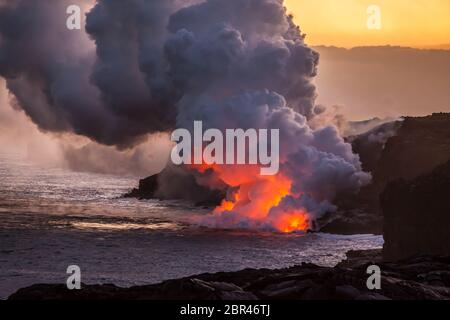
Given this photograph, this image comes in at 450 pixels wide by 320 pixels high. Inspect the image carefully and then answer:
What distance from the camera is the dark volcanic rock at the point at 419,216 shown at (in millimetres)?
110250

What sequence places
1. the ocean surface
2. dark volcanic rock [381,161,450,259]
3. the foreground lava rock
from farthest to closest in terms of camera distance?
the ocean surface < dark volcanic rock [381,161,450,259] < the foreground lava rock

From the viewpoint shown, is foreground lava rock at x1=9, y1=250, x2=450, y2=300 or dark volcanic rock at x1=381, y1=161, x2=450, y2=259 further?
dark volcanic rock at x1=381, y1=161, x2=450, y2=259

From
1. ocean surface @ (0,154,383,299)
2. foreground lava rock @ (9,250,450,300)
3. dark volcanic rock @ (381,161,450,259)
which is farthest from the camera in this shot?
ocean surface @ (0,154,383,299)

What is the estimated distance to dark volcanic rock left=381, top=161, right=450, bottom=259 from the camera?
110 m

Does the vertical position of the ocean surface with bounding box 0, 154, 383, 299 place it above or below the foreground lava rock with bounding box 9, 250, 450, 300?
below

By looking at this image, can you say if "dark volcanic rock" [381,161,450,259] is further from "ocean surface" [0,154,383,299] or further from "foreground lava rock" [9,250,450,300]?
"foreground lava rock" [9,250,450,300]

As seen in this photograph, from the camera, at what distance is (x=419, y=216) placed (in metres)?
114

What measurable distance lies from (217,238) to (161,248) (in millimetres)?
24166

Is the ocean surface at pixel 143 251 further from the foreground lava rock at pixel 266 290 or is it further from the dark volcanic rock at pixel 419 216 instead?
the foreground lava rock at pixel 266 290

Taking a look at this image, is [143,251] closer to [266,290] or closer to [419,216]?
[419,216]

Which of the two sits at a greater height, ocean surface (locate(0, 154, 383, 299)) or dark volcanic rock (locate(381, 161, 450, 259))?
dark volcanic rock (locate(381, 161, 450, 259))

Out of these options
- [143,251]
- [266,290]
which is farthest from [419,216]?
[266,290]

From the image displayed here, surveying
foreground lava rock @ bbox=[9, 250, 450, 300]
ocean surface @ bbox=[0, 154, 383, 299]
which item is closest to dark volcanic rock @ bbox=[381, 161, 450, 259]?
ocean surface @ bbox=[0, 154, 383, 299]

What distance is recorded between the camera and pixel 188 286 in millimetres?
43031
